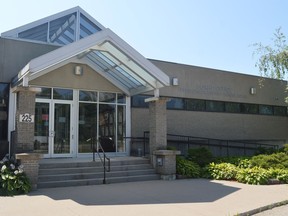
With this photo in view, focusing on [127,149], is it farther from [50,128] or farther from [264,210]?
[264,210]

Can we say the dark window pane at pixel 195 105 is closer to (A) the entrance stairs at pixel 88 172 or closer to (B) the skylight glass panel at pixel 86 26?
(A) the entrance stairs at pixel 88 172

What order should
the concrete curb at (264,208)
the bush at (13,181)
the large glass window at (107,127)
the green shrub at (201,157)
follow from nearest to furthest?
the concrete curb at (264,208), the bush at (13,181), the green shrub at (201,157), the large glass window at (107,127)

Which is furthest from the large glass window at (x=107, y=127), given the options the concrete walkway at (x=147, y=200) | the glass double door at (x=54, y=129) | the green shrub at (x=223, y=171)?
the green shrub at (x=223, y=171)

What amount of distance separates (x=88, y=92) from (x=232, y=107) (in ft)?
31.8

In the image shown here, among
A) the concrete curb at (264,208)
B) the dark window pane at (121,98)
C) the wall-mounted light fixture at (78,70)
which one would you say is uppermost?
the wall-mounted light fixture at (78,70)

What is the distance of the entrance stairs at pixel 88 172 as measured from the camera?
10516mm

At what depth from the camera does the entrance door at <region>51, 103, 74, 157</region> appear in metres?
13.6

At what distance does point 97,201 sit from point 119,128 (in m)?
7.33

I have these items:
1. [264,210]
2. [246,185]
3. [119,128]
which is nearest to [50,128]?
[119,128]

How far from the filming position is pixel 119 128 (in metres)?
15.3

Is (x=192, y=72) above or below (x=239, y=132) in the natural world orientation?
above

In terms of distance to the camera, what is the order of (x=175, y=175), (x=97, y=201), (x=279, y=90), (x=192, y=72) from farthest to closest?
(x=279, y=90) < (x=192, y=72) < (x=175, y=175) < (x=97, y=201)

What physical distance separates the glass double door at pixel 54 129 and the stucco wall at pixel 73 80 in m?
0.84

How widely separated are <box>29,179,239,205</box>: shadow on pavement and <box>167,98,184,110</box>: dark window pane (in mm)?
6592
